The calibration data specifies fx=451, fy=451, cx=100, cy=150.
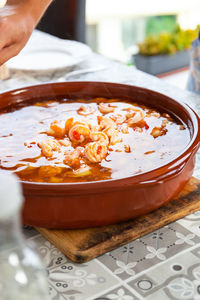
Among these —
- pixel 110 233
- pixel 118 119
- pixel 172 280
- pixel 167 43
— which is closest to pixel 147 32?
pixel 167 43

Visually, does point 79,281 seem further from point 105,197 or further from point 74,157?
point 74,157

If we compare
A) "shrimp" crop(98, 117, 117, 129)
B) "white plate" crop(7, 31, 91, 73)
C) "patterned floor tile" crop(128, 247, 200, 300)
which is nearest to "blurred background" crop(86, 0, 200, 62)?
"white plate" crop(7, 31, 91, 73)

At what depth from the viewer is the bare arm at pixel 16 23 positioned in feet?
4.65

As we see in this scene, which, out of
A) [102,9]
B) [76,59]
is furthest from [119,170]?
[102,9]

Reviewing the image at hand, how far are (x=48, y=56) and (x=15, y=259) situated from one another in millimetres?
1744

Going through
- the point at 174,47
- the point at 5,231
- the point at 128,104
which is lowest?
the point at 174,47

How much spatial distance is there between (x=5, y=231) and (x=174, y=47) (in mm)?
4227

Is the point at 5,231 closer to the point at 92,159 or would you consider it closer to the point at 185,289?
the point at 185,289

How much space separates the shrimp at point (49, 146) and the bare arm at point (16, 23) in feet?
1.23

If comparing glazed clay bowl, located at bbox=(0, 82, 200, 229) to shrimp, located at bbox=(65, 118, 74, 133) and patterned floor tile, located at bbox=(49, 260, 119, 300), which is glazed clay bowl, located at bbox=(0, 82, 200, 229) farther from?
shrimp, located at bbox=(65, 118, 74, 133)

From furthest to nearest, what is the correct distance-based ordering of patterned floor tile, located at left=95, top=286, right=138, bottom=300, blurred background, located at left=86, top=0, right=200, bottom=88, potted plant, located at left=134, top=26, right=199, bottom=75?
blurred background, located at left=86, top=0, right=200, bottom=88 < potted plant, located at left=134, top=26, right=199, bottom=75 < patterned floor tile, located at left=95, top=286, right=138, bottom=300

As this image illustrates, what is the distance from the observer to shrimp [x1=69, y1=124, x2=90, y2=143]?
1211 millimetres

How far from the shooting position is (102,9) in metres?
5.58

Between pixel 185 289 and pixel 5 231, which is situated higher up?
pixel 5 231
